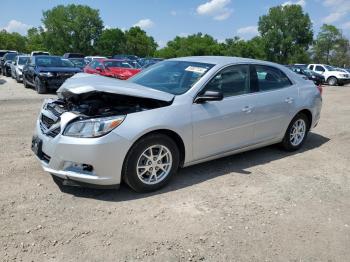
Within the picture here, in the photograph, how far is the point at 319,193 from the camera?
4.48m

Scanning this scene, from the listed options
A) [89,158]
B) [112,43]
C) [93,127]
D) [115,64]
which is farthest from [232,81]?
[112,43]

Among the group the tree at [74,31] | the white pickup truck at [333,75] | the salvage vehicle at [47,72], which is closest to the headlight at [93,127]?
the salvage vehicle at [47,72]

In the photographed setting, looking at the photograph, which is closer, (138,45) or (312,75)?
(312,75)

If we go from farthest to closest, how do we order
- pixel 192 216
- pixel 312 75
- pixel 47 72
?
1. pixel 312 75
2. pixel 47 72
3. pixel 192 216

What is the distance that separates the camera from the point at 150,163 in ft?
13.8

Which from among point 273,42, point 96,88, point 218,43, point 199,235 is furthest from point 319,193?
point 218,43

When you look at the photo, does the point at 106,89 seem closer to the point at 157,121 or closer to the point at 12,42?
the point at 157,121

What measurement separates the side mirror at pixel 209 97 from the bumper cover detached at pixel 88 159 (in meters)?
1.13

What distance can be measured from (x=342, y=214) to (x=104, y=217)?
2530 mm

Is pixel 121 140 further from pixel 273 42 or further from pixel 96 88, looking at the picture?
pixel 273 42

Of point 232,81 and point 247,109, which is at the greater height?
point 232,81

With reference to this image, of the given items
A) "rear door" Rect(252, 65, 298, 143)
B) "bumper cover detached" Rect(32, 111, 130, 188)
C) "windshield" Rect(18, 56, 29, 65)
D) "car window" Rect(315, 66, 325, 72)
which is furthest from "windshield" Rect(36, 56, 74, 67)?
"car window" Rect(315, 66, 325, 72)

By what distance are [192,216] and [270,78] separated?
9.33ft

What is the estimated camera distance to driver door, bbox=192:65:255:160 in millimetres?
4547
